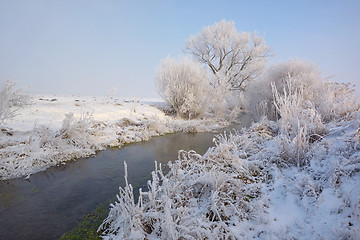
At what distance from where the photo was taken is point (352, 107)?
398 cm

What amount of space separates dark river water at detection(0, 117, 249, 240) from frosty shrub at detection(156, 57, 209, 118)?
752 centimetres

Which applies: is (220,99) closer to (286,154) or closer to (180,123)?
(180,123)

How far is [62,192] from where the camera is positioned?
3.47 meters

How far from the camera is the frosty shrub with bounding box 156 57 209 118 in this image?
12.8 m

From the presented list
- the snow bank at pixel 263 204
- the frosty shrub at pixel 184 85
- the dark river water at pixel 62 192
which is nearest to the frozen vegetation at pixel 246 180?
the snow bank at pixel 263 204

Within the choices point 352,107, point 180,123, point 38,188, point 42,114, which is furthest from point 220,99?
point 38,188

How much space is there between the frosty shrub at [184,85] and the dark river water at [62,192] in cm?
752

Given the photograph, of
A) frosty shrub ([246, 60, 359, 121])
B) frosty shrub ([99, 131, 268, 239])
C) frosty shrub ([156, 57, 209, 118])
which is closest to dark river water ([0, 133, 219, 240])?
frosty shrub ([99, 131, 268, 239])

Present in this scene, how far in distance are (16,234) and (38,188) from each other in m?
1.45

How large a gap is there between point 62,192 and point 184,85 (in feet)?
34.9

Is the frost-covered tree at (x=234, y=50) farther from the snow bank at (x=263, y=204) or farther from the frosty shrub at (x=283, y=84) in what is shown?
the snow bank at (x=263, y=204)

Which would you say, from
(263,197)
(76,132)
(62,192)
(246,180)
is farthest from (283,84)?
(62,192)

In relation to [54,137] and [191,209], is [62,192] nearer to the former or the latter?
[54,137]

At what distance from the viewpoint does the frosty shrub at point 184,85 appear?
1275 cm
